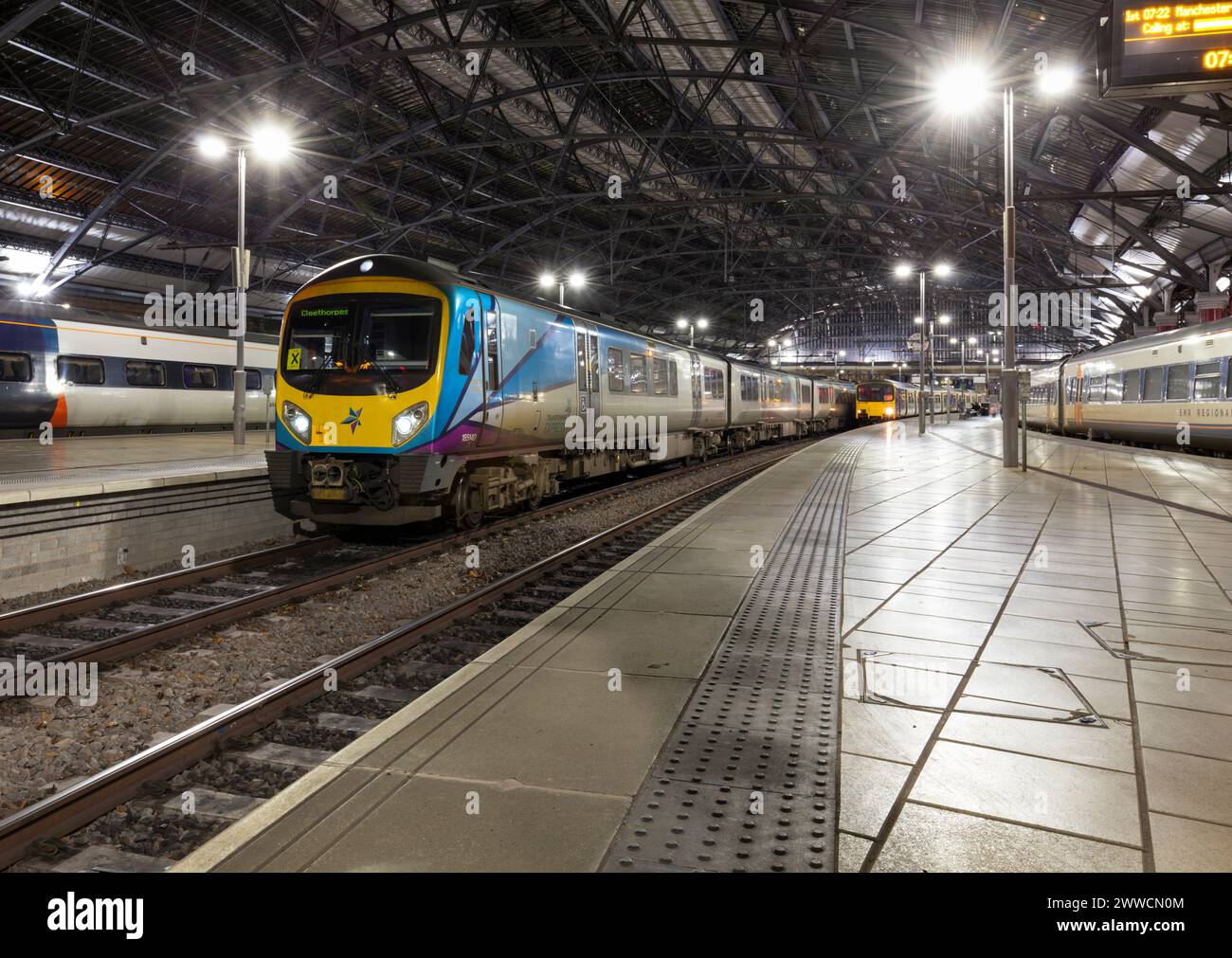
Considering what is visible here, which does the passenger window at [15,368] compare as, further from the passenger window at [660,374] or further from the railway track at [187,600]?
the passenger window at [660,374]

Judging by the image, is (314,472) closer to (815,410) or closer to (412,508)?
(412,508)

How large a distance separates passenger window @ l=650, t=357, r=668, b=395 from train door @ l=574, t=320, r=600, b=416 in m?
3.44

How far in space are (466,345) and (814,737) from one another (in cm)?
672

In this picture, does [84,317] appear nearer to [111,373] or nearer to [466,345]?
[111,373]

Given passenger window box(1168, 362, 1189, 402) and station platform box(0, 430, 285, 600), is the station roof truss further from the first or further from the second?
station platform box(0, 430, 285, 600)

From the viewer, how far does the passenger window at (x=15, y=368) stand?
16.0m

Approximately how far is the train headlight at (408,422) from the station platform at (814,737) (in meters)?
3.11

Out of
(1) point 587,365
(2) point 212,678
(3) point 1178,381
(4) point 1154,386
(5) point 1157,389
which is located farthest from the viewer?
Result: (4) point 1154,386

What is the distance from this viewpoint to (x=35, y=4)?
1367cm

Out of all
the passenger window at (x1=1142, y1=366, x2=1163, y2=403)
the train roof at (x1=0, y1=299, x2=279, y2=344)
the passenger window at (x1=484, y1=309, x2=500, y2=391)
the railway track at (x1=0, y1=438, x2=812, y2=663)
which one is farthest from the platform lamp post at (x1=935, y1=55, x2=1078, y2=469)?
the train roof at (x1=0, y1=299, x2=279, y2=344)

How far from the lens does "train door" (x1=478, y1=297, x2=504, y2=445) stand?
975 cm

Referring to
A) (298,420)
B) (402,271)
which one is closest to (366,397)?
(298,420)

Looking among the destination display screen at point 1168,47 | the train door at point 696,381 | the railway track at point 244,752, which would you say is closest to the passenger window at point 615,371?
the train door at point 696,381

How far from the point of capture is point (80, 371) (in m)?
17.8
